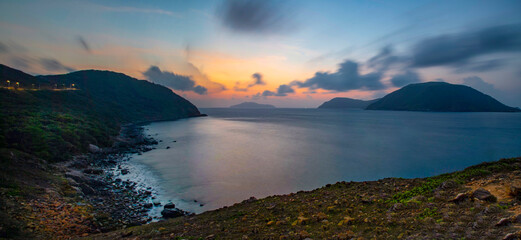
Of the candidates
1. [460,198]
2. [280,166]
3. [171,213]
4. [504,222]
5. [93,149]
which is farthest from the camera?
[93,149]

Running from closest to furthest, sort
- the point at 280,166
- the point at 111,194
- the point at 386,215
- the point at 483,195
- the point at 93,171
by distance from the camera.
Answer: the point at 483,195 < the point at 386,215 < the point at 111,194 < the point at 93,171 < the point at 280,166

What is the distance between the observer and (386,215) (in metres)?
9.28

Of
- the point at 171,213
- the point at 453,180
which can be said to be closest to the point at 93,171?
the point at 171,213

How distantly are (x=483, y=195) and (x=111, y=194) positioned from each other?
29068 mm

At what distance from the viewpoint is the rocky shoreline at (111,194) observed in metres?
17.9

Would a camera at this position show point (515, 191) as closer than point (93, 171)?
Yes

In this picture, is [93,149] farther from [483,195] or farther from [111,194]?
[483,195]

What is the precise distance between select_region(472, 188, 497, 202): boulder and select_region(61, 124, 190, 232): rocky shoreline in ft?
68.3

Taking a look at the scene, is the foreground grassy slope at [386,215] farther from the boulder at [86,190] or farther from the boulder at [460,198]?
the boulder at [86,190]

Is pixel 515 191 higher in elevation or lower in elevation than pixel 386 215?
higher

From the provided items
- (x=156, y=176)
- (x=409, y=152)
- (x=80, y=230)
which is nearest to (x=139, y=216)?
(x=80, y=230)

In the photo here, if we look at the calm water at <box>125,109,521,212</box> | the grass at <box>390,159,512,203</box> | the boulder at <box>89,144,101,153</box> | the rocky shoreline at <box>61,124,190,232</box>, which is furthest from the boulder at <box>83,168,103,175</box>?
the grass at <box>390,159,512,203</box>

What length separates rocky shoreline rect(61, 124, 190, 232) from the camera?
1788 cm

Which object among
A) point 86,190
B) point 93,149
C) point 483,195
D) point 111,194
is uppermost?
point 483,195
